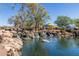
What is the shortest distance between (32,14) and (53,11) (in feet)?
0.85

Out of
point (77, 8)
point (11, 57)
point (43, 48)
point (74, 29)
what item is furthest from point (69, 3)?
point (11, 57)

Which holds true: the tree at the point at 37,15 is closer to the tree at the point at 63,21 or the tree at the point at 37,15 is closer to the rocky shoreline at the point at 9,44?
the tree at the point at 63,21

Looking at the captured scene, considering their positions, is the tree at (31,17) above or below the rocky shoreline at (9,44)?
above

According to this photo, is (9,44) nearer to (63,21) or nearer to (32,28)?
(32,28)

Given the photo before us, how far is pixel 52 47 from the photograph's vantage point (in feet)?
10.6

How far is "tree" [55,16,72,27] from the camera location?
10.6ft

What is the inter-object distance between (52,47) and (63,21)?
1.12ft

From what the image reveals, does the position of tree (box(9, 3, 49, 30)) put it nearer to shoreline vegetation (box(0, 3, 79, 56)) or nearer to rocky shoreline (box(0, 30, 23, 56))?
shoreline vegetation (box(0, 3, 79, 56))

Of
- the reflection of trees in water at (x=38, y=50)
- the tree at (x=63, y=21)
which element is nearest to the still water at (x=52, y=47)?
the reflection of trees in water at (x=38, y=50)

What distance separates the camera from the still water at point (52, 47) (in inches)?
126

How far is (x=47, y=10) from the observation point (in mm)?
3248

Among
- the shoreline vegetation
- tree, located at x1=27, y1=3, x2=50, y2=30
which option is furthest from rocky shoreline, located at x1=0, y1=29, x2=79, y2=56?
tree, located at x1=27, y1=3, x2=50, y2=30

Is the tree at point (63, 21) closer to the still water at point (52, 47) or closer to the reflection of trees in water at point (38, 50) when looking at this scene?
the still water at point (52, 47)

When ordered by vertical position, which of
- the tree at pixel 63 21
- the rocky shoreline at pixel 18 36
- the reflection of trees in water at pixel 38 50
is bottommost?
the reflection of trees in water at pixel 38 50
